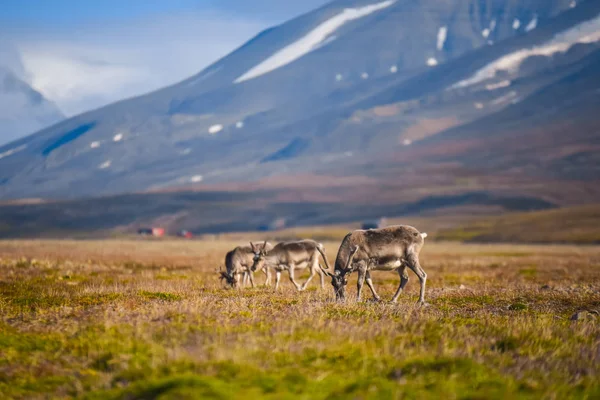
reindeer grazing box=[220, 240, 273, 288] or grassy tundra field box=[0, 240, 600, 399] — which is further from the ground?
reindeer grazing box=[220, 240, 273, 288]

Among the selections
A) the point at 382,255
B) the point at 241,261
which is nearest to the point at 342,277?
the point at 382,255

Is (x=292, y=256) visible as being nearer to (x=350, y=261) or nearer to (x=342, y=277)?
(x=342, y=277)

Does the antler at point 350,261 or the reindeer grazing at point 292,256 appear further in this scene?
the reindeer grazing at point 292,256

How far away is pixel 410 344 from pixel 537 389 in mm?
3558

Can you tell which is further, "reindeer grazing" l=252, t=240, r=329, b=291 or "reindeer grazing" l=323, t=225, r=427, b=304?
"reindeer grazing" l=252, t=240, r=329, b=291

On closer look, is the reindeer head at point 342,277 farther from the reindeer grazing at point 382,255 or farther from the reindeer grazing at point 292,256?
the reindeer grazing at point 292,256

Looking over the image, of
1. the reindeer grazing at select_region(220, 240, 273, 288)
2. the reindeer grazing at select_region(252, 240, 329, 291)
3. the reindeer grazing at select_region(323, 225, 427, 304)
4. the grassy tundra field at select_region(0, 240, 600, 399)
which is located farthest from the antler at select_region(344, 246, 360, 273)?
the reindeer grazing at select_region(220, 240, 273, 288)

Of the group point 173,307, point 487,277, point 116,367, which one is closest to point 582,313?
point 173,307

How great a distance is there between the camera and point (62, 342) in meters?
15.3

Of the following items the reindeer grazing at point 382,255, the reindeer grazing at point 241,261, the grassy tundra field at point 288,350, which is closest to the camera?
the grassy tundra field at point 288,350

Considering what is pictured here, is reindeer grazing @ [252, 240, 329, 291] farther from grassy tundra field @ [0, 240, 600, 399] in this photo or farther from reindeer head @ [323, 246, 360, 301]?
grassy tundra field @ [0, 240, 600, 399]

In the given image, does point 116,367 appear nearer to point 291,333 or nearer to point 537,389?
point 291,333

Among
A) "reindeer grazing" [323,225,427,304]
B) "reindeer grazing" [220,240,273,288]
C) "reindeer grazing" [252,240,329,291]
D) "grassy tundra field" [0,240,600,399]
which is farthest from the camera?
"reindeer grazing" [220,240,273,288]

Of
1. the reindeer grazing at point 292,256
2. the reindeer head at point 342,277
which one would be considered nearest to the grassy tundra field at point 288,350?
the reindeer head at point 342,277
